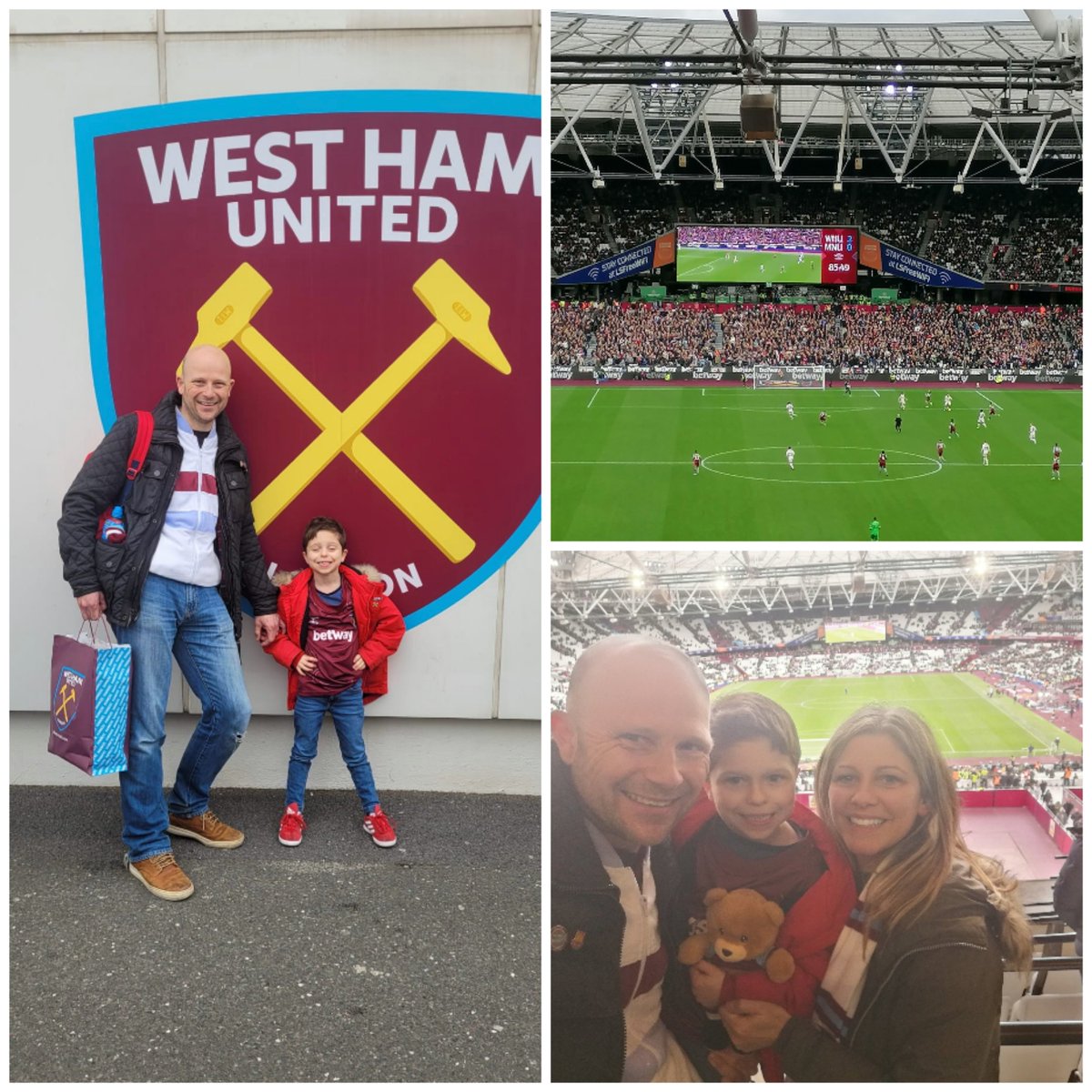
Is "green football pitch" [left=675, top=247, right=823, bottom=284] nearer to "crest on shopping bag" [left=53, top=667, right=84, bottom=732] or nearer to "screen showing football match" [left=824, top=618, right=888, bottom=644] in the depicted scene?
"crest on shopping bag" [left=53, top=667, right=84, bottom=732]

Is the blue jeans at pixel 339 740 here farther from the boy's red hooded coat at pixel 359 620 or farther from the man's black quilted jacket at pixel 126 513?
the man's black quilted jacket at pixel 126 513

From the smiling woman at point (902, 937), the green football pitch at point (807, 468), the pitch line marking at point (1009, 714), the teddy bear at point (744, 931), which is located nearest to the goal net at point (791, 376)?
the green football pitch at point (807, 468)

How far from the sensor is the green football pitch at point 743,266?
35281mm

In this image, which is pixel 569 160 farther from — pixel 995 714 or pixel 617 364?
Result: pixel 995 714

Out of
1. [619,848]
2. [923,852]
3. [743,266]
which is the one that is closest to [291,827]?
[619,848]

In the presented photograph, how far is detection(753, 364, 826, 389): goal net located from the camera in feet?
94.6

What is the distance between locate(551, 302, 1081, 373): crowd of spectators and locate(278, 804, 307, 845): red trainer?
90.3ft

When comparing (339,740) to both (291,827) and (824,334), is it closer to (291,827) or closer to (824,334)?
(291,827)

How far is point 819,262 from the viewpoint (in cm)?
3541

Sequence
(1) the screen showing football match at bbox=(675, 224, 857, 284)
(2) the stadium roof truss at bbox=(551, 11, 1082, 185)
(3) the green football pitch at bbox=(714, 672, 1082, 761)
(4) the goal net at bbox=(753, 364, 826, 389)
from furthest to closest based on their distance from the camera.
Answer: (1) the screen showing football match at bbox=(675, 224, 857, 284)
(4) the goal net at bbox=(753, 364, 826, 389)
(2) the stadium roof truss at bbox=(551, 11, 1082, 185)
(3) the green football pitch at bbox=(714, 672, 1082, 761)

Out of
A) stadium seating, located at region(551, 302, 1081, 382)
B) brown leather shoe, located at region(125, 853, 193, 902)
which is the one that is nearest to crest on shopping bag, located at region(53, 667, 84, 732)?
brown leather shoe, located at region(125, 853, 193, 902)

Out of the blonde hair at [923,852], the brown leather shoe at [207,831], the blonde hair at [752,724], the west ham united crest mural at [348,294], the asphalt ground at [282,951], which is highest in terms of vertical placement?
the west ham united crest mural at [348,294]

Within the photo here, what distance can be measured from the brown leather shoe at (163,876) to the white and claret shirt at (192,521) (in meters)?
1.02

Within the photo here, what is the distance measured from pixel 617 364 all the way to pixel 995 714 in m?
27.3
